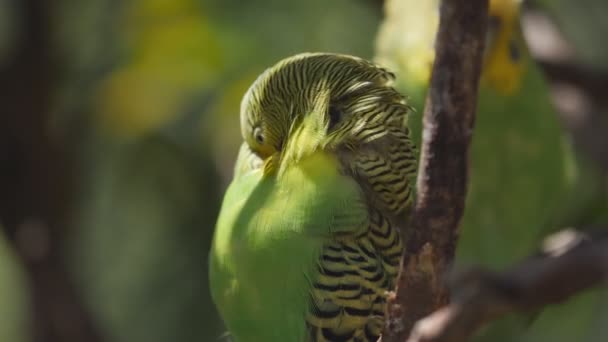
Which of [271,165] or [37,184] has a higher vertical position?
[271,165]

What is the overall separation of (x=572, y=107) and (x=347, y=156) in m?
2.11

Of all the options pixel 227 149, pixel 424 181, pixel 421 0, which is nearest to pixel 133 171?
pixel 227 149

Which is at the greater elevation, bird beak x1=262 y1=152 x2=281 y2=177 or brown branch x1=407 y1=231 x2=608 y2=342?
brown branch x1=407 y1=231 x2=608 y2=342

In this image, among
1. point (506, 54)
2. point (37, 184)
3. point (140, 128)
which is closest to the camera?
point (506, 54)

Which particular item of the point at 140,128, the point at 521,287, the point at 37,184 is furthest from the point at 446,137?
the point at 140,128

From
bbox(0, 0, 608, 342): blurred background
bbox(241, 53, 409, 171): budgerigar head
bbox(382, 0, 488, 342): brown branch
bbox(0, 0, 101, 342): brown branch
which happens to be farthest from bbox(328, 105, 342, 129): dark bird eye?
bbox(0, 0, 101, 342): brown branch

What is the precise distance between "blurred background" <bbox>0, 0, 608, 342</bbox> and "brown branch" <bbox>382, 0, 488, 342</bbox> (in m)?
1.97

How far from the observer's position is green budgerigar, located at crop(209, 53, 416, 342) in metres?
1.96

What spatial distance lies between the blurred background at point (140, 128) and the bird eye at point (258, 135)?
1455 mm

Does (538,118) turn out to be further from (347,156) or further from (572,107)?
(347,156)

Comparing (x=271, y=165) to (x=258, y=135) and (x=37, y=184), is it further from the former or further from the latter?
(x=37, y=184)

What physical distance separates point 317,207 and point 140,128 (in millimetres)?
2181

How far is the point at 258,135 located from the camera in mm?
2031

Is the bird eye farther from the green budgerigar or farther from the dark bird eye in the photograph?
the dark bird eye
